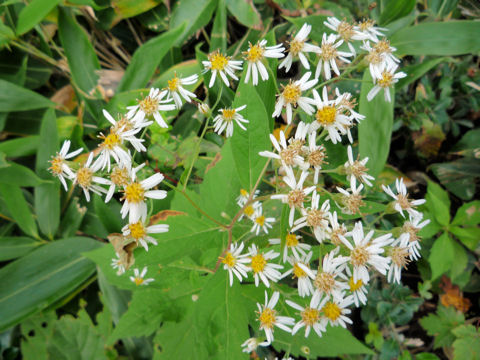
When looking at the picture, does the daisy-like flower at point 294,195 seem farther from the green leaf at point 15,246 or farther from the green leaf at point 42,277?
the green leaf at point 15,246

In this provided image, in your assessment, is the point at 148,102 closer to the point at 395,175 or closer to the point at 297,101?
the point at 297,101

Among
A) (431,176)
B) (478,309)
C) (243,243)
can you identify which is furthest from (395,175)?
(243,243)

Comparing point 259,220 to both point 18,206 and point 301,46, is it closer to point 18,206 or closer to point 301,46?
point 301,46

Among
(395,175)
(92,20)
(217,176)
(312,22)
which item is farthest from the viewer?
(92,20)

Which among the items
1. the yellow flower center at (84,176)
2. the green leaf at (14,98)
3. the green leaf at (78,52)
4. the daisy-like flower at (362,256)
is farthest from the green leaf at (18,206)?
the daisy-like flower at (362,256)

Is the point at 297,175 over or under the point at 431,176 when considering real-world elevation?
over

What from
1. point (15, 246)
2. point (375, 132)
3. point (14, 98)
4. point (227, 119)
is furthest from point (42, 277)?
point (375, 132)

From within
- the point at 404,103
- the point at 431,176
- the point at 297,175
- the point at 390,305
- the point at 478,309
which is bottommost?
the point at 478,309

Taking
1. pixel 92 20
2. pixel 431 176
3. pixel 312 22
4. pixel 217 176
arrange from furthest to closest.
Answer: pixel 92 20, pixel 431 176, pixel 312 22, pixel 217 176
